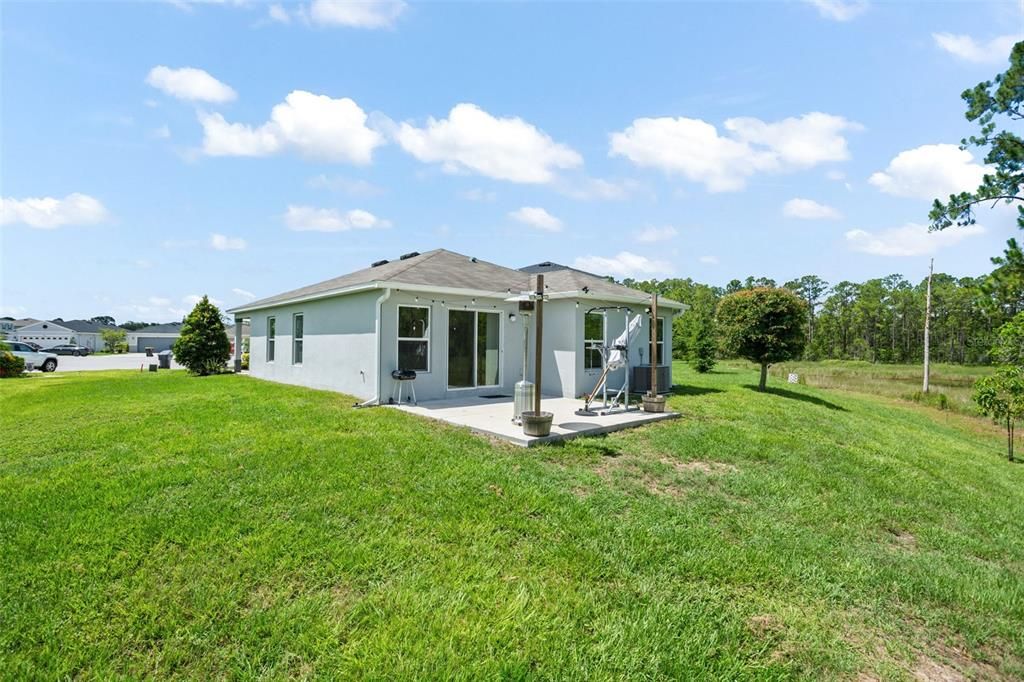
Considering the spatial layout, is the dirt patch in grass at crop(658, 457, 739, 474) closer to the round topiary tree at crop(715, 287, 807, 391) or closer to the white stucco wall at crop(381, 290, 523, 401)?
the white stucco wall at crop(381, 290, 523, 401)

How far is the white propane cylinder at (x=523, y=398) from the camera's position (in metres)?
7.18

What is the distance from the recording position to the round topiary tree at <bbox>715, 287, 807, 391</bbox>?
13.5 meters

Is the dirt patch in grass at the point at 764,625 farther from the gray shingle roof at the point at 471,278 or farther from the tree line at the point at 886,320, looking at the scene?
the tree line at the point at 886,320

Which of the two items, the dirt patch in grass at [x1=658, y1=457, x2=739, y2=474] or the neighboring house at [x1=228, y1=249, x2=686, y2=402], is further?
the neighboring house at [x1=228, y1=249, x2=686, y2=402]

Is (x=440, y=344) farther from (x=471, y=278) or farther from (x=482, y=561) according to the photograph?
(x=482, y=561)

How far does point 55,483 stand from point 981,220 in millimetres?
16356

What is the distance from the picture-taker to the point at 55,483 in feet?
14.7

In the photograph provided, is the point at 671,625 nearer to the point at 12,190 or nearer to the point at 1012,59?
the point at 12,190

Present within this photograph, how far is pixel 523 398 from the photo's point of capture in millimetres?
7230

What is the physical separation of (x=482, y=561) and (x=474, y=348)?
743 cm

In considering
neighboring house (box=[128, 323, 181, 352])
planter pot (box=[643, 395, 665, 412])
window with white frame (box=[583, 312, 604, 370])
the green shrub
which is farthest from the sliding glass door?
neighboring house (box=[128, 323, 181, 352])

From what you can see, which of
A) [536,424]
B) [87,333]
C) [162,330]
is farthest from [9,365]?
[87,333]

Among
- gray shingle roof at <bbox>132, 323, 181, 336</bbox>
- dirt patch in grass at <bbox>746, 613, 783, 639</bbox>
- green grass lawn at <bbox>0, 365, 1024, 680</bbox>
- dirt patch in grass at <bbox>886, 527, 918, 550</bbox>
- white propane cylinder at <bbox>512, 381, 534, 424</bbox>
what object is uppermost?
gray shingle roof at <bbox>132, 323, 181, 336</bbox>

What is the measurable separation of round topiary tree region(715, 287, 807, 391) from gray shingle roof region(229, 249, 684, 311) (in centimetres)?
364
